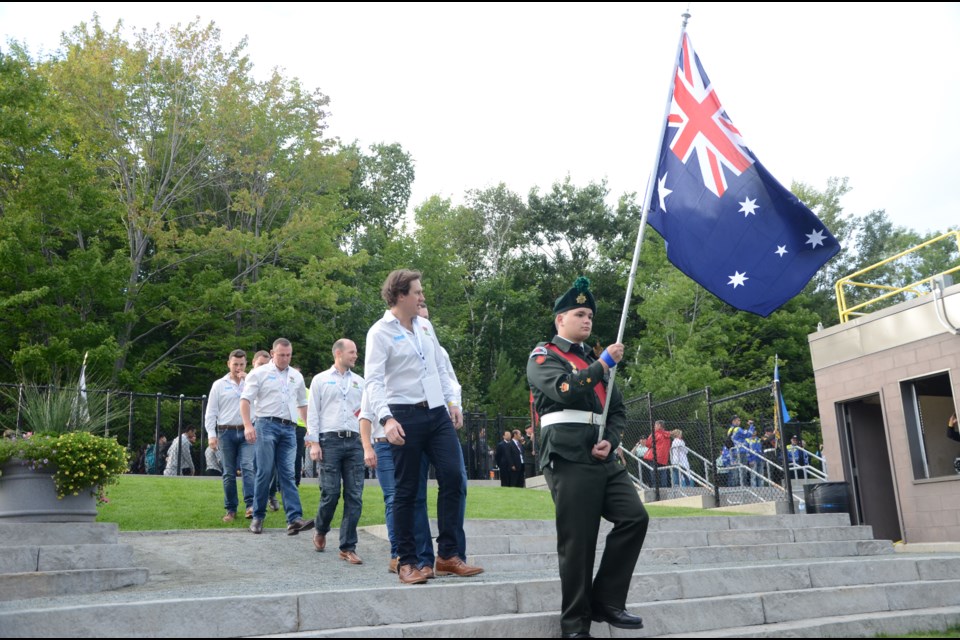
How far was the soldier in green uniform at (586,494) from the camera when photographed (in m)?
4.89

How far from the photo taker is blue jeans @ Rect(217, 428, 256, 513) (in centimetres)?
1013

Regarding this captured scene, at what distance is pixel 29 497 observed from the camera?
740 cm

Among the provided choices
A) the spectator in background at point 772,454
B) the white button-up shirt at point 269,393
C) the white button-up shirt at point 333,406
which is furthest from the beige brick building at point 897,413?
the white button-up shirt at point 269,393

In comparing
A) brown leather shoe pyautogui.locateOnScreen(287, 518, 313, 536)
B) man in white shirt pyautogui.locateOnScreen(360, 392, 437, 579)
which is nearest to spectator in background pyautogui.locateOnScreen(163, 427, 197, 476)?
brown leather shoe pyautogui.locateOnScreen(287, 518, 313, 536)

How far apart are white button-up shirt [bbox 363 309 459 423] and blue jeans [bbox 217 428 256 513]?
430cm

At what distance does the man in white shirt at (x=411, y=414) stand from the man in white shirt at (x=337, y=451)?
1.77 meters

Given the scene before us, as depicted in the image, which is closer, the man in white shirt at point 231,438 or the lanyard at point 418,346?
the lanyard at point 418,346

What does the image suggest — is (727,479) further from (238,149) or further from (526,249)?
(526,249)

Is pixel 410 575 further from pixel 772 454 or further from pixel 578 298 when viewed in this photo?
pixel 772 454

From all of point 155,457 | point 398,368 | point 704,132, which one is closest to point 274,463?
point 398,368

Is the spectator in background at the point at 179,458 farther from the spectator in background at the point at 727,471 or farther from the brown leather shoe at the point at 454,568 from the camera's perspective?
the brown leather shoe at the point at 454,568

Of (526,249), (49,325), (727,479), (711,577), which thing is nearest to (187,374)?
(49,325)

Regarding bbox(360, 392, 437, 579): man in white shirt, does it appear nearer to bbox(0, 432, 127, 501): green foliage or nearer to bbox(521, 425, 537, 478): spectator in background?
bbox(0, 432, 127, 501): green foliage

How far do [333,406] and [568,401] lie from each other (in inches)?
149
